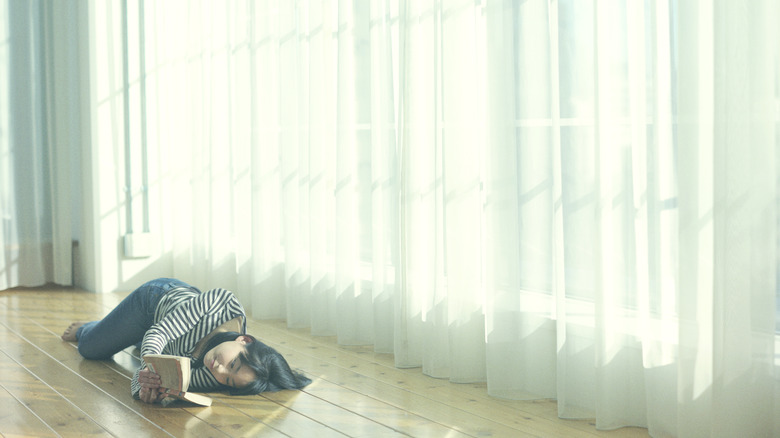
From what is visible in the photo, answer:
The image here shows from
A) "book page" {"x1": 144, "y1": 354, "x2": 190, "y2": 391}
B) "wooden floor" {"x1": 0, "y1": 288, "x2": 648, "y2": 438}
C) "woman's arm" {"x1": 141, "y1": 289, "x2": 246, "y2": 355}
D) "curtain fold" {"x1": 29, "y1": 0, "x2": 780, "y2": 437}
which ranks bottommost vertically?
"wooden floor" {"x1": 0, "y1": 288, "x2": 648, "y2": 438}

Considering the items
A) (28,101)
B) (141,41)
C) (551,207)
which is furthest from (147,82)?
(551,207)

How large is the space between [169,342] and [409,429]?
106 cm

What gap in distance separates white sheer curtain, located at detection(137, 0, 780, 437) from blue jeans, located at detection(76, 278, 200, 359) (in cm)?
84

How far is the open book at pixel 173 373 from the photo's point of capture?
2572 mm

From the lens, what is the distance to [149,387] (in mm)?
2682

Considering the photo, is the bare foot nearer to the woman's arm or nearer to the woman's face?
the woman's arm

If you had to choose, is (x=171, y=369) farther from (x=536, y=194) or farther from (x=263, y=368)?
(x=536, y=194)

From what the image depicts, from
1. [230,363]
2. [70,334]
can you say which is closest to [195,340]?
[230,363]

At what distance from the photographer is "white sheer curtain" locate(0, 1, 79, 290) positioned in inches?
203

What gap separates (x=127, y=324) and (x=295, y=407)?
0.95 meters

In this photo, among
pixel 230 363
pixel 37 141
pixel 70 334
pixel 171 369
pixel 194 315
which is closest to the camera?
pixel 171 369

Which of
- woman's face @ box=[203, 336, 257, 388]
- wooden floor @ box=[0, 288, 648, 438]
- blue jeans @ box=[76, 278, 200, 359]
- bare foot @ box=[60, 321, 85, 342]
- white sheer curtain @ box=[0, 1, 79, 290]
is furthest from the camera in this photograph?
white sheer curtain @ box=[0, 1, 79, 290]

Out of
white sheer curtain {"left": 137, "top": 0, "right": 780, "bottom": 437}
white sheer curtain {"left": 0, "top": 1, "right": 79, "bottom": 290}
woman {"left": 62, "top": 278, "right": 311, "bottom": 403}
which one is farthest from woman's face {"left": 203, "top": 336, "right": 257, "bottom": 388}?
white sheer curtain {"left": 0, "top": 1, "right": 79, "bottom": 290}

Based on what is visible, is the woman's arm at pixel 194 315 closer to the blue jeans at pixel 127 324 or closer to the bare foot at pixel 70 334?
the blue jeans at pixel 127 324
